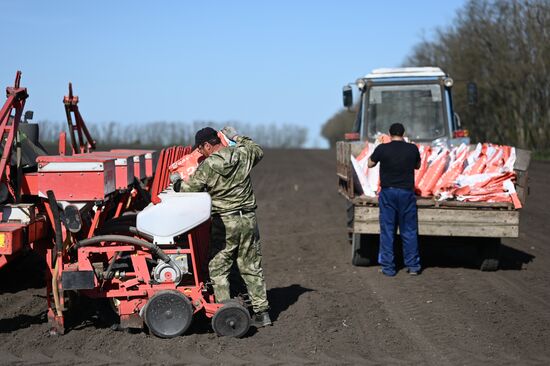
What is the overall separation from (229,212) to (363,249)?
3.88m

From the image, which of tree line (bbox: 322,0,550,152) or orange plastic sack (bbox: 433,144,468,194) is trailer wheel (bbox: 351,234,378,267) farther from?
tree line (bbox: 322,0,550,152)

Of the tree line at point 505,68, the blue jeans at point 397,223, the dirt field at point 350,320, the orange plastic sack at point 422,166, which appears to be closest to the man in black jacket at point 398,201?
the blue jeans at point 397,223

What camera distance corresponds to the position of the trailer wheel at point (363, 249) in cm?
1074

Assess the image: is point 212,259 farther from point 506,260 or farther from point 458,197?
point 506,260

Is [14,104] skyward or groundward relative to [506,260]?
skyward

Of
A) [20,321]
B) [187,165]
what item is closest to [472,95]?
[187,165]

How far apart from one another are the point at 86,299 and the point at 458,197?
15.4ft

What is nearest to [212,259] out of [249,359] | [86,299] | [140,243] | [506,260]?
[140,243]

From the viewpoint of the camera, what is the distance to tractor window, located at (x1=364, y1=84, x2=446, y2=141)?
13438mm

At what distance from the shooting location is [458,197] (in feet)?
33.8

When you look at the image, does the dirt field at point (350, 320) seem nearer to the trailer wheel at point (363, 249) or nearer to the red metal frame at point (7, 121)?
the trailer wheel at point (363, 249)

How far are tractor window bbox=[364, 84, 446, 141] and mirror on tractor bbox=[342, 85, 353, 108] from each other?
512 millimetres

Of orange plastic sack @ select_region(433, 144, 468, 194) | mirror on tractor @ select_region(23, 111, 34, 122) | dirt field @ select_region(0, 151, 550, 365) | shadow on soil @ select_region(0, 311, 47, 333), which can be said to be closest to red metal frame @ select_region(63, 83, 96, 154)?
mirror on tractor @ select_region(23, 111, 34, 122)

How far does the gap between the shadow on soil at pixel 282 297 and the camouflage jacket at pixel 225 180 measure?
125 centimetres
